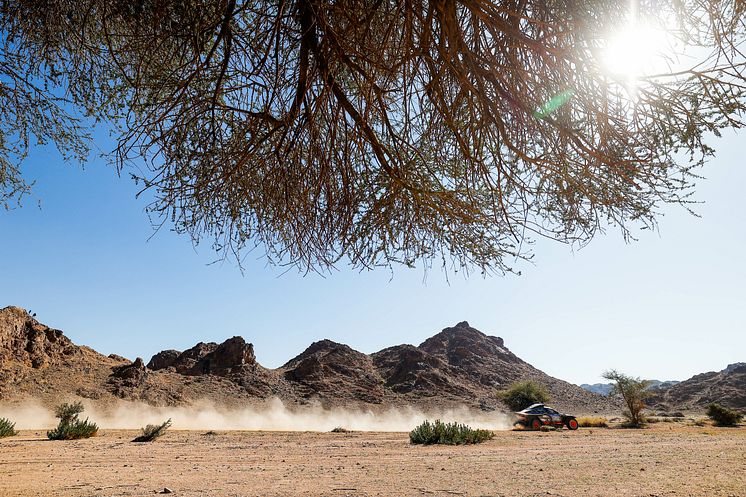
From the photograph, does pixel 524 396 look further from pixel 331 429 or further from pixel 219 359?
pixel 219 359

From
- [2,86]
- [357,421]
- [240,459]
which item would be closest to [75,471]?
[240,459]

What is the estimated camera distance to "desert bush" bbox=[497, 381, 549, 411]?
44.1 meters

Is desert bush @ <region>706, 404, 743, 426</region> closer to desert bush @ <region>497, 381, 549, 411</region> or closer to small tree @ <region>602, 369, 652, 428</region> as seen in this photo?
small tree @ <region>602, 369, 652, 428</region>

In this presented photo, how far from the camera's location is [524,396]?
44688mm

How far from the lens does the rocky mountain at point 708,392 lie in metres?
56.0

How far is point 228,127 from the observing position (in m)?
6.89

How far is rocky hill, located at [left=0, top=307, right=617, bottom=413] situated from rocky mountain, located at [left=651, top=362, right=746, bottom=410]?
329 inches

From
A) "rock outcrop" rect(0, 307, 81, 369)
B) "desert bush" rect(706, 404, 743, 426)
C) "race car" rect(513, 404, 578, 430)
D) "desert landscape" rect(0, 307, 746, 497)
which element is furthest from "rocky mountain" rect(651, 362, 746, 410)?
"rock outcrop" rect(0, 307, 81, 369)

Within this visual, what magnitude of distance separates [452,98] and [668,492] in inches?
217

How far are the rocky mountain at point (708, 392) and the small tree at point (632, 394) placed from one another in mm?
21187

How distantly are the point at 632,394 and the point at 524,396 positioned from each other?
10.1m

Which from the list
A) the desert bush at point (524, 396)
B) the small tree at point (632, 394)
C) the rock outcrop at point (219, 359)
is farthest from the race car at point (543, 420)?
the rock outcrop at point (219, 359)

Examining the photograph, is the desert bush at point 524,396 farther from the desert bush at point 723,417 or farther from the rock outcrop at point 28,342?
the rock outcrop at point 28,342

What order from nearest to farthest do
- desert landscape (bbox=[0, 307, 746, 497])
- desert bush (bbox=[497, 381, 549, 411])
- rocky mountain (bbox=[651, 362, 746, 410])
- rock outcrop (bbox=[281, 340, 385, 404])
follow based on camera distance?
1. desert landscape (bbox=[0, 307, 746, 497])
2. desert bush (bbox=[497, 381, 549, 411])
3. rock outcrop (bbox=[281, 340, 385, 404])
4. rocky mountain (bbox=[651, 362, 746, 410])
